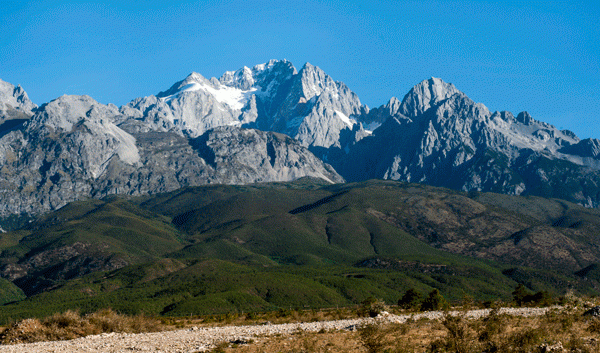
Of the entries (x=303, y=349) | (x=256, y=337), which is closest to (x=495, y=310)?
(x=303, y=349)

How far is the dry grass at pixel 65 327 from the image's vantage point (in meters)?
71.4

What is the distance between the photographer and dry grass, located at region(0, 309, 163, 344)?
71.4 m

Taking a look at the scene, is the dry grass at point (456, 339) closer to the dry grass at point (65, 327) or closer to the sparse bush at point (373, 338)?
the sparse bush at point (373, 338)

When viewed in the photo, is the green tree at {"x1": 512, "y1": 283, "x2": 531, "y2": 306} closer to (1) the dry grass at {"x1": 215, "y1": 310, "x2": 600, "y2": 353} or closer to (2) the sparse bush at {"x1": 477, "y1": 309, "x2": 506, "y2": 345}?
(1) the dry grass at {"x1": 215, "y1": 310, "x2": 600, "y2": 353}

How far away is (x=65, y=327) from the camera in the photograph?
243ft

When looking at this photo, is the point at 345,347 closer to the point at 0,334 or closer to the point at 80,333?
the point at 80,333

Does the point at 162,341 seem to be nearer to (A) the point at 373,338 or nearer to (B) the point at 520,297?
(A) the point at 373,338

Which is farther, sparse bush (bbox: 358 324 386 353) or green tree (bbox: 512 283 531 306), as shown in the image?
green tree (bbox: 512 283 531 306)

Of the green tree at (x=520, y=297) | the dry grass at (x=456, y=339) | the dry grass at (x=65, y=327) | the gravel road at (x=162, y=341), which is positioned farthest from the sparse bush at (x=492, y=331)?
the green tree at (x=520, y=297)

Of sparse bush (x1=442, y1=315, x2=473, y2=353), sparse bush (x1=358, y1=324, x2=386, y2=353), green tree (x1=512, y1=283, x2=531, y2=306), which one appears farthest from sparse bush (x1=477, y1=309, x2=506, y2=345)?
green tree (x1=512, y1=283, x2=531, y2=306)

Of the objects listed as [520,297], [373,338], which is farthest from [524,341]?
[520,297]

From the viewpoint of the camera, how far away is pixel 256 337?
218 ft

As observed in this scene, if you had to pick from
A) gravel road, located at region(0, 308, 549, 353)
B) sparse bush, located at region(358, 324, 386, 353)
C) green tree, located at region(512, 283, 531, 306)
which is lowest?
gravel road, located at region(0, 308, 549, 353)

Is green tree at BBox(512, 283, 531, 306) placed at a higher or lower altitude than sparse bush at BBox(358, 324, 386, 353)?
Result: higher
